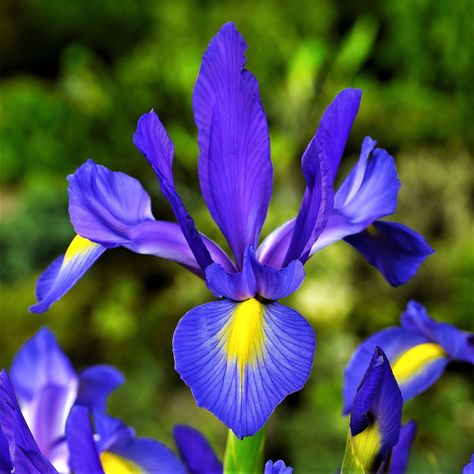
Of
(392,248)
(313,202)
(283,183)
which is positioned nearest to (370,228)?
(392,248)

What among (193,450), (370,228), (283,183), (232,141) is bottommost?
(283,183)

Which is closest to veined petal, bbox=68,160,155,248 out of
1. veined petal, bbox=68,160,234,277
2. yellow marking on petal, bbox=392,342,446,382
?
veined petal, bbox=68,160,234,277

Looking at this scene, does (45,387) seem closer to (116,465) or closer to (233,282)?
(116,465)

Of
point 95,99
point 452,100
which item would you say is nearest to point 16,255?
point 95,99

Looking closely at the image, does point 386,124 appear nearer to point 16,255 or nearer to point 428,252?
point 16,255

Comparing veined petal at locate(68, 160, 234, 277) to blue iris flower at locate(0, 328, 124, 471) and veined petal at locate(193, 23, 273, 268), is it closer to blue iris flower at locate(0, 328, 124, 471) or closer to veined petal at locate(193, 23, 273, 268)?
→ veined petal at locate(193, 23, 273, 268)

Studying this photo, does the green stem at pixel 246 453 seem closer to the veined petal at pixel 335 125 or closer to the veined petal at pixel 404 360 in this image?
the veined petal at pixel 404 360
